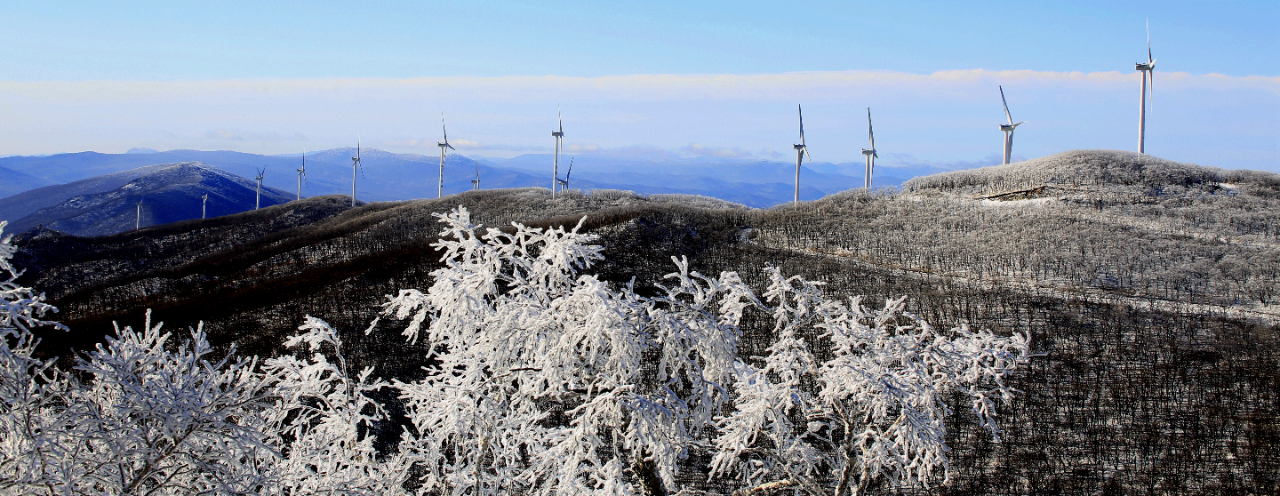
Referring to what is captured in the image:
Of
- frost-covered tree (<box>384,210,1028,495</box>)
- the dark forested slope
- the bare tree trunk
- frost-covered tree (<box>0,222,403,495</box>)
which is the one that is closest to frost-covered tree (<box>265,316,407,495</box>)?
frost-covered tree (<box>384,210,1028,495</box>)

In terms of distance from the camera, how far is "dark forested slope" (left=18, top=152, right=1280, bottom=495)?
52.2 feet

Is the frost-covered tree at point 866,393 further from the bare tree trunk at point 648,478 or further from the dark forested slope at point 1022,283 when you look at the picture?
the dark forested slope at point 1022,283

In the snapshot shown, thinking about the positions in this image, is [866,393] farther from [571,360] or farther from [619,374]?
[571,360]

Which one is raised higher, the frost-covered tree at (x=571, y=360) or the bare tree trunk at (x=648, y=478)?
the frost-covered tree at (x=571, y=360)

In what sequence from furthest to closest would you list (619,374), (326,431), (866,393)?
(326,431) → (866,393) → (619,374)

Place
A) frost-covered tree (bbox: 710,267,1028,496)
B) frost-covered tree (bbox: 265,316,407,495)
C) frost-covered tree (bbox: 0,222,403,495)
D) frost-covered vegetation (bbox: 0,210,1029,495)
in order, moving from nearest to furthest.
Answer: frost-covered tree (bbox: 0,222,403,495) < frost-covered vegetation (bbox: 0,210,1029,495) < frost-covered tree (bbox: 710,267,1028,496) < frost-covered tree (bbox: 265,316,407,495)

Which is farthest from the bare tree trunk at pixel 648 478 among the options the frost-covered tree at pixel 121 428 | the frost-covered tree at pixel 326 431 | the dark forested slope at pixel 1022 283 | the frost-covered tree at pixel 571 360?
the dark forested slope at pixel 1022 283

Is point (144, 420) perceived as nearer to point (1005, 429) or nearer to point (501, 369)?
point (501, 369)

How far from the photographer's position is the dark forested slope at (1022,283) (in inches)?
627

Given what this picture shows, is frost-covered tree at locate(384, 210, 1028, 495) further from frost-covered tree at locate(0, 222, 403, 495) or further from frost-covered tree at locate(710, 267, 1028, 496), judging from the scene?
frost-covered tree at locate(0, 222, 403, 495)

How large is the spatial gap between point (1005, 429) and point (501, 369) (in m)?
14.5

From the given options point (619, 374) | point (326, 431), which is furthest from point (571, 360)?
point (326, 431)

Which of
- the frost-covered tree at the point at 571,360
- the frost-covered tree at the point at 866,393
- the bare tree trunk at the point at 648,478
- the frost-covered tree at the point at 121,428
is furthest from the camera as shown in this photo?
the bare tree trunk at the point at 648,478

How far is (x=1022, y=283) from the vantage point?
2939 cm
